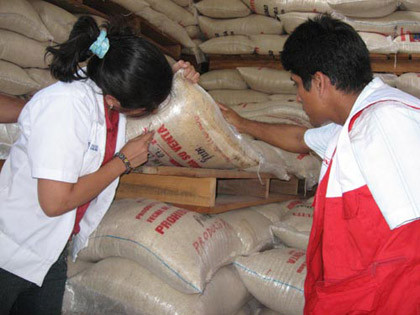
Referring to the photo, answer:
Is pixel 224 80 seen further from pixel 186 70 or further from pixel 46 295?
pixel 46 295

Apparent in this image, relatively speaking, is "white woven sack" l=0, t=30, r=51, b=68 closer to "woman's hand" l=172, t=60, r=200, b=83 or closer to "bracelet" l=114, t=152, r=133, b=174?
"woman's hand" l=172, t=60, r=200, b=83

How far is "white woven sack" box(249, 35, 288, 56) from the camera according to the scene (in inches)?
150

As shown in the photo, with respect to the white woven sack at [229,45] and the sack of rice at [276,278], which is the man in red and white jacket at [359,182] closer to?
the sack of rice at [276,278]

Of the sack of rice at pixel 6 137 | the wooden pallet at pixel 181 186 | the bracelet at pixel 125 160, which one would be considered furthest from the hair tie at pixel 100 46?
the sack of rice at pixel 6 137

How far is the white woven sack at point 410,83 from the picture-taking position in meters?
3.18

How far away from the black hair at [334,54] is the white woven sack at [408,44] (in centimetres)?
222

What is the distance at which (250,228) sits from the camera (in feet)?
7.68

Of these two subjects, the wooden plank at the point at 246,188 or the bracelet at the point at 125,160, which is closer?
the bracelet at the point at 125,160

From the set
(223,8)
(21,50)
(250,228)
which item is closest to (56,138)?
(250,228)

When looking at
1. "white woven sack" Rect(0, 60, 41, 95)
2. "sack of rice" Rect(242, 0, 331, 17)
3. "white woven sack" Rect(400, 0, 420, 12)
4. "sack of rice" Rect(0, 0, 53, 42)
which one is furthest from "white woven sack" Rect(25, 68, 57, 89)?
"white woven sack" Rect(400, 0, 420, 12)

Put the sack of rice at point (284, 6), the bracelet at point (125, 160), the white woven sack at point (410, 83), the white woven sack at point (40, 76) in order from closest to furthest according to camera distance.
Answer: the bracelet at point (125, 160), the white woven sack at point (40, 76), the white woven sack at point (410, 83), the sack of rice at point (284, 6)

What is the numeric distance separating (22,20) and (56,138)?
160cm

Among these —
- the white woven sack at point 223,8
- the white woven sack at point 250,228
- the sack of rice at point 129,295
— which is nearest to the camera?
the sack of rice at point 129,295

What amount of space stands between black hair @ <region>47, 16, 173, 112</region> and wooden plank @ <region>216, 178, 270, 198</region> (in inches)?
56.6
